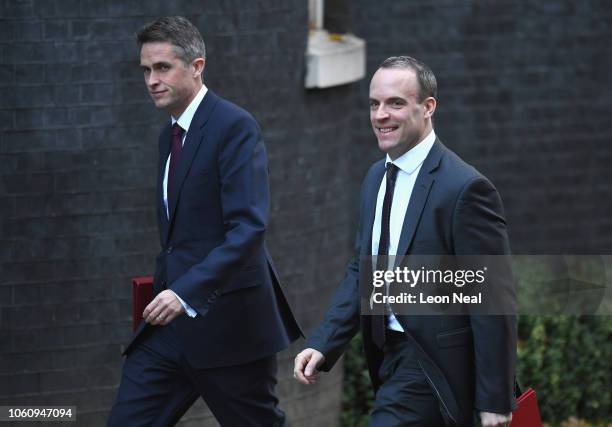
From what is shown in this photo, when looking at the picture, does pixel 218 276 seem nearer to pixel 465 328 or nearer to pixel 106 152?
pixel 465 328

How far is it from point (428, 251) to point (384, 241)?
0.23 m

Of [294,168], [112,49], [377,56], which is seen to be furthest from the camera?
[377,56]

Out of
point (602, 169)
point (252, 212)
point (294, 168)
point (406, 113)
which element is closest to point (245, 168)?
point (252, 212)

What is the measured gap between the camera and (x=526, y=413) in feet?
18.0

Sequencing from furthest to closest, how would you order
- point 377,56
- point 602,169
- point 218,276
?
point 602,169 → point 377,56 → point 218,276

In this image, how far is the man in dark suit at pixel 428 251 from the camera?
533cm

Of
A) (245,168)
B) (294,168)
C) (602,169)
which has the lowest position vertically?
(602,169)

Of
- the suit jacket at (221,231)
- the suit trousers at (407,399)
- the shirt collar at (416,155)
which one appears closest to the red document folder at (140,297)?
the suit jacket at (221,231)

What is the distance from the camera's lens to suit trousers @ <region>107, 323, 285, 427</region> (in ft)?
19.7

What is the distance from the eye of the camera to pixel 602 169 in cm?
1190

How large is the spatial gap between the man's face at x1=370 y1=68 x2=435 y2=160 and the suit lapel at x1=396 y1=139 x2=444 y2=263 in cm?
13

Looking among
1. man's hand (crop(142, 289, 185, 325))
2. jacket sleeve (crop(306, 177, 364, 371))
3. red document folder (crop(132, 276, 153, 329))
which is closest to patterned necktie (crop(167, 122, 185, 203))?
red document folder (crop(132, 276, 153, 329))

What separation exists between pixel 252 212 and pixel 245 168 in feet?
0.70

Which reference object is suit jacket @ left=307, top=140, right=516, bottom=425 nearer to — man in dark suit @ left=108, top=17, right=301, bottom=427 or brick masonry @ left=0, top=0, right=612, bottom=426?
man in dark suit @ left=108, top=17, right=301, bottom=427
